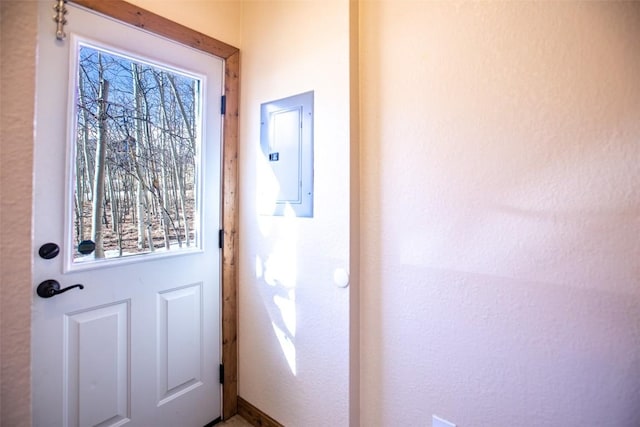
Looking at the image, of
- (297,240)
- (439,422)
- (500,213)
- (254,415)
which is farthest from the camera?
(254,415)

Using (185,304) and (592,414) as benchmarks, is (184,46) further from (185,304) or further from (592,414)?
(592,414)

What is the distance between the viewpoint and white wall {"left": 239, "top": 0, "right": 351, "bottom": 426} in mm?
1397

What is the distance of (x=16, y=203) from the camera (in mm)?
422

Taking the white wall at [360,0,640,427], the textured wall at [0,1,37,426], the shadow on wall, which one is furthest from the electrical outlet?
the textured wall at [0,1,37,426]

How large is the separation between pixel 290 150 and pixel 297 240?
18.9 inches

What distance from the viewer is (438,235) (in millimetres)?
1212

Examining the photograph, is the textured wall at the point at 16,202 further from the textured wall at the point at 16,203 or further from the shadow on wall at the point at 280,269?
the shadow on wall at the point at 280,269

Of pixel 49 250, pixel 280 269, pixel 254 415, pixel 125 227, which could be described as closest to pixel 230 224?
pixel 280 269

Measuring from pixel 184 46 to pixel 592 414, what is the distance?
91.3 inches

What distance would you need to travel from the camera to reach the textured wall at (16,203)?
0.41 m

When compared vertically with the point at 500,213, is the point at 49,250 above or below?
below

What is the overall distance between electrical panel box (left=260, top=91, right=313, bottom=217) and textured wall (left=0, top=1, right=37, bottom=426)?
113 cm

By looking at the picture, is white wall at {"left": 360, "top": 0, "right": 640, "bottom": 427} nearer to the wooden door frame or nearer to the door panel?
the wooden door frame

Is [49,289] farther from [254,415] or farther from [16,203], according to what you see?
[254,415]
